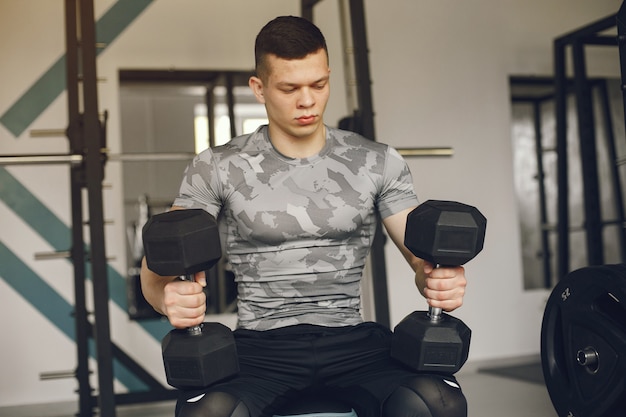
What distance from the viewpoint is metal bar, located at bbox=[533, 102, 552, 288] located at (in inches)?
202

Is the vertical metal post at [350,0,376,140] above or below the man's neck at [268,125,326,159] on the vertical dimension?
above

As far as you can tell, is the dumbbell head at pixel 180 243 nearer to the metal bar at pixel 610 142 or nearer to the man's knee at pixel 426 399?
the man's knee at pixel 426 399

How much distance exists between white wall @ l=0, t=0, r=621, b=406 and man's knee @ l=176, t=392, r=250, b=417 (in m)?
2.75

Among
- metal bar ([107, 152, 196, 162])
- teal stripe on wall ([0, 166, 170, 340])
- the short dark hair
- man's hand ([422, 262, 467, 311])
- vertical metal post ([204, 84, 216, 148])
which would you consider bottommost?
man's hand ([422, 262, 467, 311])

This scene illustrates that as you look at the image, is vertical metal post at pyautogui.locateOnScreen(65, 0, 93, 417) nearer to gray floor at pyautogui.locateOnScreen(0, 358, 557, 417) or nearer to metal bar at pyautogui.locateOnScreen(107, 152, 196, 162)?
metal bar at pyautogui.locateOnScreen(107, 152, 196, 162)

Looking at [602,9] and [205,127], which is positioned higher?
[602,9]

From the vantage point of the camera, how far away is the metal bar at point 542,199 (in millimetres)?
5133

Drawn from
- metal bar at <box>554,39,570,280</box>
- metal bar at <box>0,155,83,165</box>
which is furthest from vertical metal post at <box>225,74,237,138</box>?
metal bar at <box>554,39,570,280</box>

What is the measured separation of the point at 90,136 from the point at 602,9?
12.3ft

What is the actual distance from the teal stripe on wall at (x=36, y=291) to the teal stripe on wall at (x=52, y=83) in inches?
24.8

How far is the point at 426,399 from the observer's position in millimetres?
1422

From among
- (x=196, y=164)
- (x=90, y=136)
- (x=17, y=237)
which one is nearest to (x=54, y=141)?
(x=17, y=237)

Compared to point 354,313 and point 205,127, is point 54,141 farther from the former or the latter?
point 354,313

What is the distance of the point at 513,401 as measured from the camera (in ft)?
12.1
